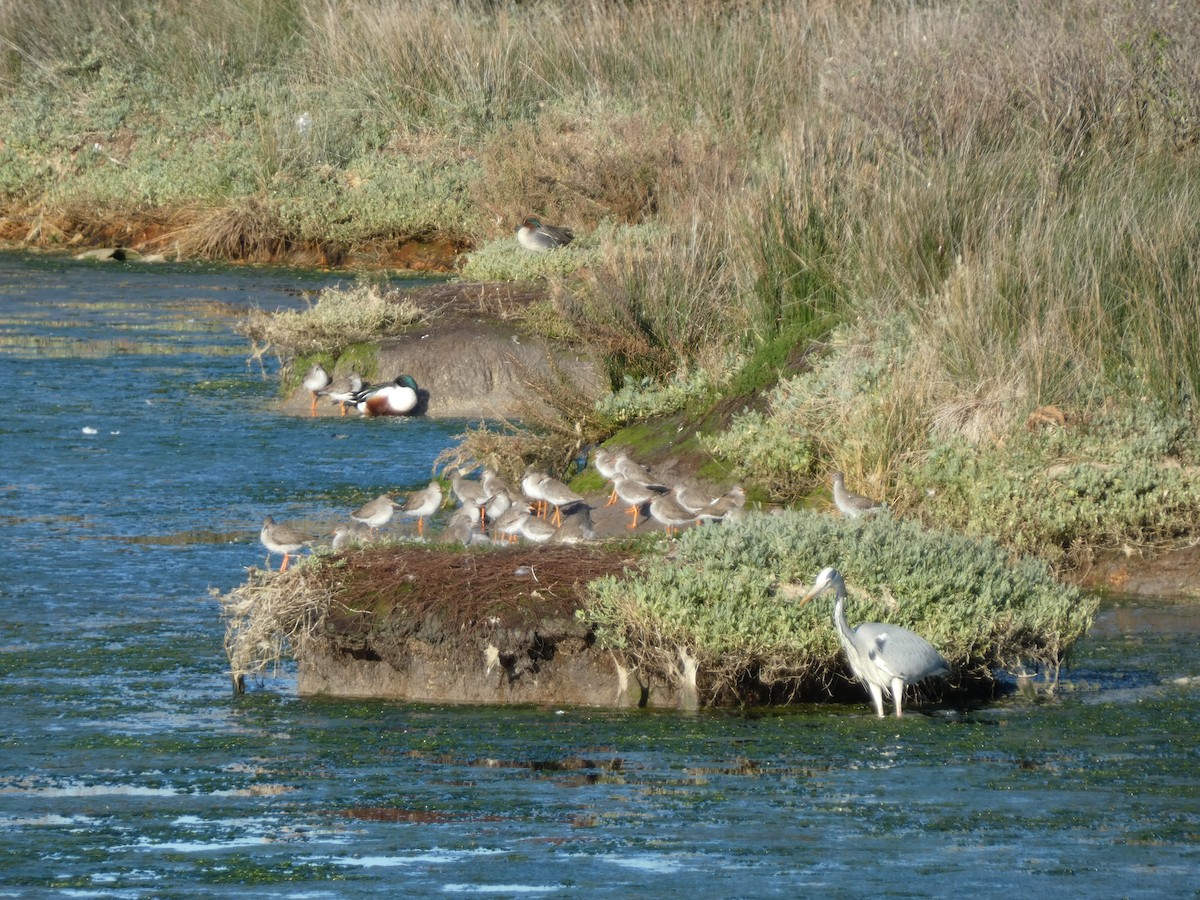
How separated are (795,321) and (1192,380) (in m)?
3.50

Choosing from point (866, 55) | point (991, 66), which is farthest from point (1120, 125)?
point (866, 55)

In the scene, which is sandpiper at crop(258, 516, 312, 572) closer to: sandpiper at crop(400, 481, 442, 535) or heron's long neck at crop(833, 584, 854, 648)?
sandpiper at crop(400, 481, 442, 535)

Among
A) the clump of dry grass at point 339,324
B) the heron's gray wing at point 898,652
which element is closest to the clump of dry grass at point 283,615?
the heron's gray wing at point 898,652

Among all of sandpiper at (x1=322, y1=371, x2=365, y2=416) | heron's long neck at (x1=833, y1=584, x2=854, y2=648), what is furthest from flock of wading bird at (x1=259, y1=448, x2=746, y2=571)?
sandpiper at (x1=322, y1=371, x2=365, y2=416)

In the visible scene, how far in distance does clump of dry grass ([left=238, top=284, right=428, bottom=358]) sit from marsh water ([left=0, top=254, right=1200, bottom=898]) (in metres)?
7.84

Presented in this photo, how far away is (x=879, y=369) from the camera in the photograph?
14.4 meters

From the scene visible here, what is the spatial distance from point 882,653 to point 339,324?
43.3 feet

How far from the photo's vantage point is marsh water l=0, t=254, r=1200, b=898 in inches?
292

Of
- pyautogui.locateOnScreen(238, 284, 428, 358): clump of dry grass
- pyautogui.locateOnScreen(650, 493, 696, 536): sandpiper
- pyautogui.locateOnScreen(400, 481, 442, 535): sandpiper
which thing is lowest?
pyautogui.locateOnScreen(650, 493, 696, 536): sandpiper

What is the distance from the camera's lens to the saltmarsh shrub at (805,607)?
31.7 feet

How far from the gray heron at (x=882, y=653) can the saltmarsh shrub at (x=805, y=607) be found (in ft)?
0.96

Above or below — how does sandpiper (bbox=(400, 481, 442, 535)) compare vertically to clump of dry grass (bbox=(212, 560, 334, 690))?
above

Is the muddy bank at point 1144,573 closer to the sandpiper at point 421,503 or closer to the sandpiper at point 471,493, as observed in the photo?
the sandpiper at point 471,493

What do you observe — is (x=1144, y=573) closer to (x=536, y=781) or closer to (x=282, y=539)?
(x=282, y=539)
